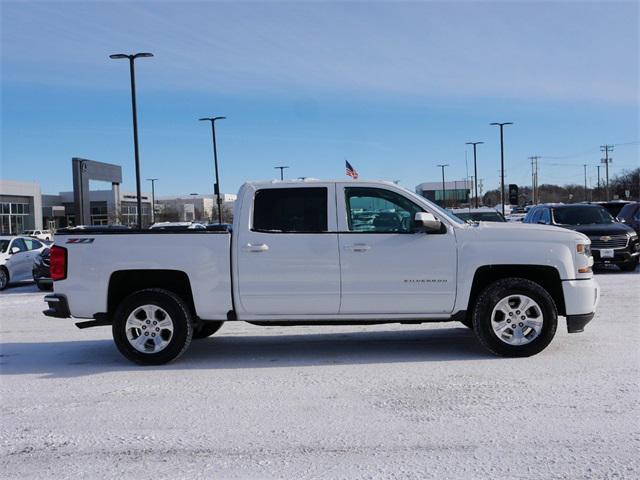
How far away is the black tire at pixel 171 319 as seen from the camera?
6.57 m

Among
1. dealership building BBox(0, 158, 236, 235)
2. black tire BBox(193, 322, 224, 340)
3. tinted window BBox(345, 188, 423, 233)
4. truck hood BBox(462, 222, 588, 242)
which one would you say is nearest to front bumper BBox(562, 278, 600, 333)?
truck hood BBox(462, 222, 588, 242)

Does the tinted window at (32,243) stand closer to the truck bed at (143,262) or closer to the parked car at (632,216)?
the truck bed at (143,262)

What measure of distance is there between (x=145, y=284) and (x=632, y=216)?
1610 cm

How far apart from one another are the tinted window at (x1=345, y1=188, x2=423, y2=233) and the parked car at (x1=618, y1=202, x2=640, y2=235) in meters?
A: 13.7

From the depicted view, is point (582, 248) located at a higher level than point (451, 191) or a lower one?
lower

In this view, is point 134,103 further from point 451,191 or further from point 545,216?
point 451,191

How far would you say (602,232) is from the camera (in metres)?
15.1

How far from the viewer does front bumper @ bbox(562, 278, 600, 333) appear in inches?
258

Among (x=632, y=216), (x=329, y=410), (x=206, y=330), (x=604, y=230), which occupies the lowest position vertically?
(x=329, y=410)

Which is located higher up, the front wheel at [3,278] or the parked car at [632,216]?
the parked car at [632,216]

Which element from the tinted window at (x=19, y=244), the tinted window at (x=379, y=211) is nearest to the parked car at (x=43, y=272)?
the tinted window at (x=19, y=244)

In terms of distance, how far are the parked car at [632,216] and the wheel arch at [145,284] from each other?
15.1 m

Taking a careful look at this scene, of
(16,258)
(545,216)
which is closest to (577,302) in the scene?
(545,216)

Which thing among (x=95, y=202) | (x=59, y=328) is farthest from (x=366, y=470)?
(x=95, y=202)
